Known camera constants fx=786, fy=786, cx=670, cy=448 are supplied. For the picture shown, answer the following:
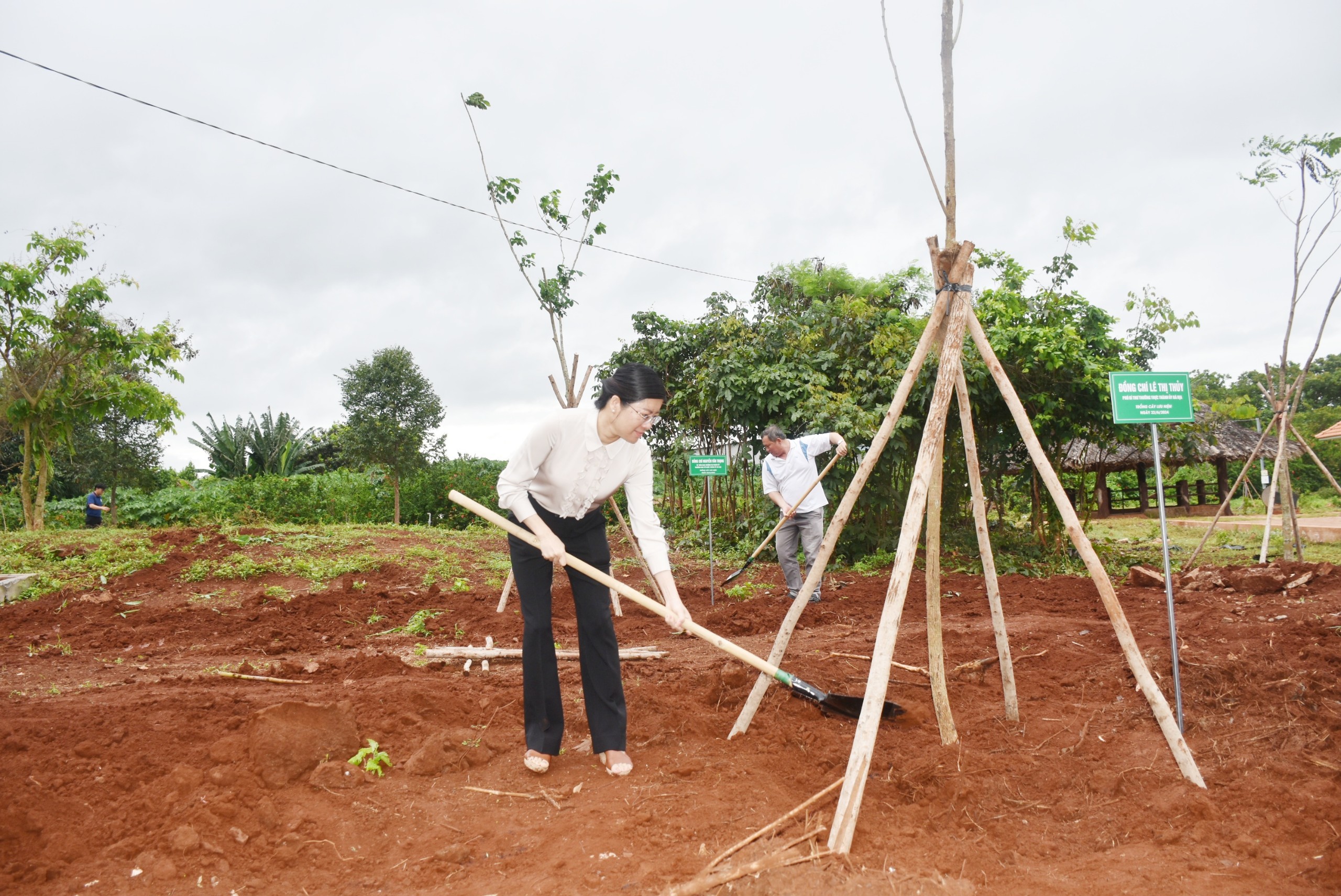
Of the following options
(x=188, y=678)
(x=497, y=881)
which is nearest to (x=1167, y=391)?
(x=497, y=881)

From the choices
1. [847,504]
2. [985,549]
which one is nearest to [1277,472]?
[985,549]

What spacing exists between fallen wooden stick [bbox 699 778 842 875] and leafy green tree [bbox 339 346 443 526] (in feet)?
46.1

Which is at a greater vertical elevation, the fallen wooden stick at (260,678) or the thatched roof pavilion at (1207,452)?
the thatched roof pavilion at (1207,452)

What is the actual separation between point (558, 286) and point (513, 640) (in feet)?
12.8

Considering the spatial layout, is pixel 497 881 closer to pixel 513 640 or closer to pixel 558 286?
pixel 513 640

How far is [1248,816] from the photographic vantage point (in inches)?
97.3

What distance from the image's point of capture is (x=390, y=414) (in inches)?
633

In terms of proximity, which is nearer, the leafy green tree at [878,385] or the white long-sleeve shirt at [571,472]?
the white long-sleeve shirt at [571,472]

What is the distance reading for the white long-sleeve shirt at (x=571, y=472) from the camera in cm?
312

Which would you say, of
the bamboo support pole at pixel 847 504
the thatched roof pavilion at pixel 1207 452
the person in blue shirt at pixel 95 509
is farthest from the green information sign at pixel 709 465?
the person in blue shirt at pixel 95 509

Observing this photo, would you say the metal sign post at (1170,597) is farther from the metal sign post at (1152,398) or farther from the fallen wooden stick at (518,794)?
the fallen wooden stick at (518,794)

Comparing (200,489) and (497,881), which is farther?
(200,489)

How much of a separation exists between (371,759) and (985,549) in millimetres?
2706

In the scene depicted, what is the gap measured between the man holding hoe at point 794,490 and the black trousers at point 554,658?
4.32 meters
